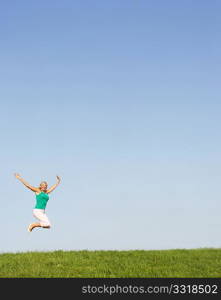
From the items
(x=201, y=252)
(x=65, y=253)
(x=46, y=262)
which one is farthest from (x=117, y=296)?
(x=201, y=252)

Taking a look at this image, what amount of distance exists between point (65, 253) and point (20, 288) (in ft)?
20.9

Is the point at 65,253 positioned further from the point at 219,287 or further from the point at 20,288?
the point at 219,287

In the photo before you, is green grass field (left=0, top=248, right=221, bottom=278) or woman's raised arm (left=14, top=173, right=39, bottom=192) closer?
green grass field (left=0, top=248, right=221, bottom=278)

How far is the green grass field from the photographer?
63.3ft

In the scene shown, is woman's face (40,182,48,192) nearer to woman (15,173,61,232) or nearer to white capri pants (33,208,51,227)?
woman (15,173,61,232)

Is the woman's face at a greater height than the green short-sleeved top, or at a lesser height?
greater

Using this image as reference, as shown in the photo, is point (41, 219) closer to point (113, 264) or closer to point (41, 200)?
point (41, 200)

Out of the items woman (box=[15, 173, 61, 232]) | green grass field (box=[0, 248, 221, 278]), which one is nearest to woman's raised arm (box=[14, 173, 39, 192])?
woman (box=[15, 173, 61, 232])

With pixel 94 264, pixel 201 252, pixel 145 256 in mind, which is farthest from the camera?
pixel 201 252

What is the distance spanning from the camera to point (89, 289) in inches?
672

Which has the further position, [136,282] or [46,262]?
[46,262]

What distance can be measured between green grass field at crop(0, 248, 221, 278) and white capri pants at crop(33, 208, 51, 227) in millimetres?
1426

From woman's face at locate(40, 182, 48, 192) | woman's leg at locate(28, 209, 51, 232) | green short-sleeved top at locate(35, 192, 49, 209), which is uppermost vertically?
woman's face at locate(40, 182, 48, 192)

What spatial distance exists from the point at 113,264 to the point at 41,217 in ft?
12.9
